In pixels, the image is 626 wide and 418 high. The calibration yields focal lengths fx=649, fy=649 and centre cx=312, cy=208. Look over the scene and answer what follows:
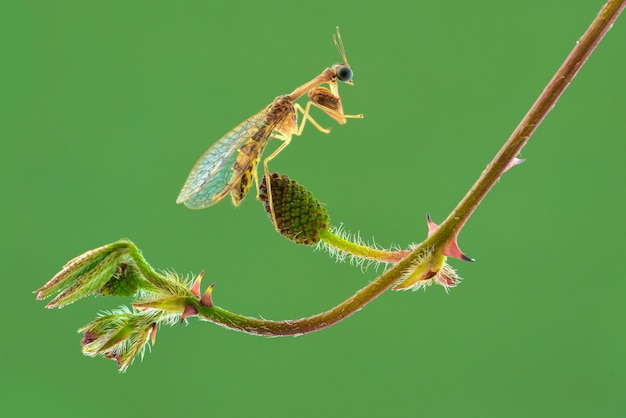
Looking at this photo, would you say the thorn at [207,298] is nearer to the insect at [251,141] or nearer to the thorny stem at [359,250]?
the thorny stem at [359,250]

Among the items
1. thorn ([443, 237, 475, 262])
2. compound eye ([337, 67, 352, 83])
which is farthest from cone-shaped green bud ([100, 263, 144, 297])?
compound eye ([337, 67, 352, 83])

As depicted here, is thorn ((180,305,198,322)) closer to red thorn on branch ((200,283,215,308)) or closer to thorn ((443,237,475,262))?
red thorn on branch ((200,283,215,308))

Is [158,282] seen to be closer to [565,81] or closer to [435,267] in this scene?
[435,267]

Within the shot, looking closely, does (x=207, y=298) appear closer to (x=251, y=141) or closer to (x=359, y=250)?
(x=359, y=250)

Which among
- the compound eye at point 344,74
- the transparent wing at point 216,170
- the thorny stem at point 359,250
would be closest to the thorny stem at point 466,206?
the thorny stem at point 359,250

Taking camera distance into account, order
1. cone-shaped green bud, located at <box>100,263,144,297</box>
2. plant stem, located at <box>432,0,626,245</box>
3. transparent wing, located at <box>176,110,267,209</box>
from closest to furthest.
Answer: plant stem, located at <box>432,0,626,245</box>, cone-shaped green bud, located at <box>100,263,144,297</box>, transparent wing, located at <box>176,110,267,209</box>
